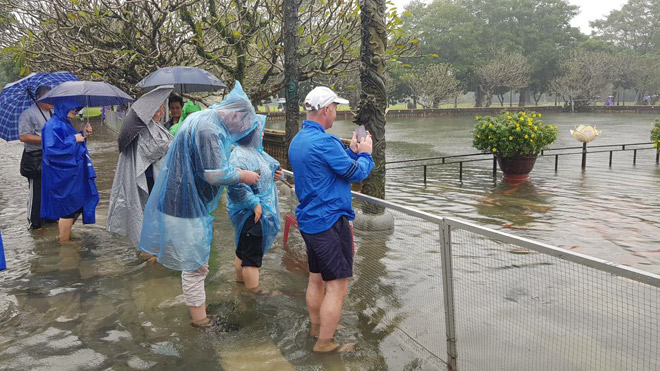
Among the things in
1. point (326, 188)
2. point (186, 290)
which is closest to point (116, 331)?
point (186, 290)

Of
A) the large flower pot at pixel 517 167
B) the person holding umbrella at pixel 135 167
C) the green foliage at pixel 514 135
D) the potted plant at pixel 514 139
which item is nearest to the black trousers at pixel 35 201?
the person holding umbrella at pixel 135 167

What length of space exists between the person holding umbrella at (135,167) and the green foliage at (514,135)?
8411mm

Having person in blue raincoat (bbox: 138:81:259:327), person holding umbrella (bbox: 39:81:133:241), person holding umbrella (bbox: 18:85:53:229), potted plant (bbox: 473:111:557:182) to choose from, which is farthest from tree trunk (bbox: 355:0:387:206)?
potted plant (bbox: 473:111:557:182)

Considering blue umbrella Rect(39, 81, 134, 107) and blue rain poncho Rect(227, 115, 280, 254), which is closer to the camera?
blue rain poncho Rect(227, 115, 280, 254)

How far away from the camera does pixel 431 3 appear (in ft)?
239

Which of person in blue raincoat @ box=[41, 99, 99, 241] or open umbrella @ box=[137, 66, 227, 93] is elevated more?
Result: open umbrella @ box=[137, 66, 227, 93]

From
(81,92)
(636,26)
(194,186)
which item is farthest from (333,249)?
(636,26)

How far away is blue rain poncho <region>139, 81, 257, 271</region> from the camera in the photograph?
358cm

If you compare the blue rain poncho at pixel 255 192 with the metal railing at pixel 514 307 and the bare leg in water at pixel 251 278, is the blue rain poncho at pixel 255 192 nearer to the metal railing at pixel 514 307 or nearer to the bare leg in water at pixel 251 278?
the bare leg in water at pixel 251 278

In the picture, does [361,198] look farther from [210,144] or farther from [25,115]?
[25,115]

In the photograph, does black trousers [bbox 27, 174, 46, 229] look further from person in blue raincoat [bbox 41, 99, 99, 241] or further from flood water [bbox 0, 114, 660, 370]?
person in blue raincoat [bbox 41, 99, 99, 241]

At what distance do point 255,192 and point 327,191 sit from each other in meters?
1.10

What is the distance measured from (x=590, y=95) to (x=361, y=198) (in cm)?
6451

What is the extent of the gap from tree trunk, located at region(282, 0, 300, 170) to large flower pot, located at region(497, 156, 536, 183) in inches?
249
